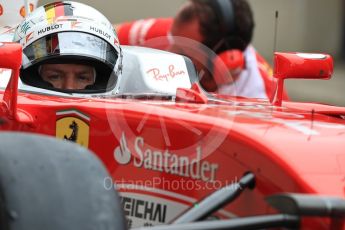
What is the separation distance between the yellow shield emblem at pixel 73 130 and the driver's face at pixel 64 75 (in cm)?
85

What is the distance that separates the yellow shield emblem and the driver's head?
2.37 feet

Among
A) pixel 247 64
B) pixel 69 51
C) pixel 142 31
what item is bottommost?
pixel 247 64

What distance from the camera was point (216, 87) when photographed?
18.8 feet

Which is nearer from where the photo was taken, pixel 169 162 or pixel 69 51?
pixel 169 162

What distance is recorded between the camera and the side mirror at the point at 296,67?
3.69 meters

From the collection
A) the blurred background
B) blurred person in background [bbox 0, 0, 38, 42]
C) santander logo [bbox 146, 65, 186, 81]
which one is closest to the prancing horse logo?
santander logo [bbox 146, 65, 186, 81]

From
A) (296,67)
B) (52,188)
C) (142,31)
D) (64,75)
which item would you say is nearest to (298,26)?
(142,31)

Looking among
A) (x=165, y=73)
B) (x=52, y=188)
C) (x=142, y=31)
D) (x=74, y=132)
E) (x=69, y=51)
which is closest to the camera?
(x=52, y=188)

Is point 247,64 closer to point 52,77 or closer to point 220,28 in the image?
point 220,28

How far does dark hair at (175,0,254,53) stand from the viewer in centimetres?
651

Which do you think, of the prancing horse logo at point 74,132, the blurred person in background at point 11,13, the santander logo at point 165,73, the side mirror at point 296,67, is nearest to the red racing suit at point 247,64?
the blurred person in background at point 11,13

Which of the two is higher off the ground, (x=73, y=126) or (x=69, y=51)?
(x=69, y=51)

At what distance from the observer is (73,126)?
125 inches

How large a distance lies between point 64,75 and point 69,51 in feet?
0.44
